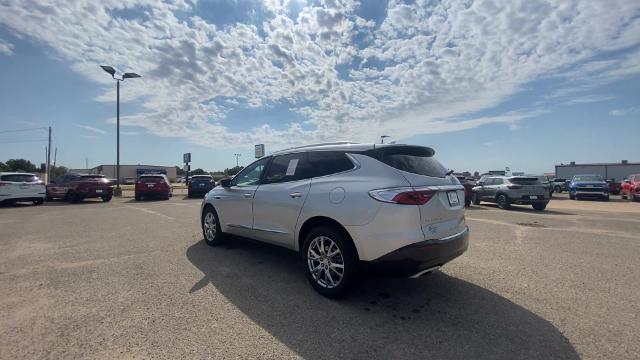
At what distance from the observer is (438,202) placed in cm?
367

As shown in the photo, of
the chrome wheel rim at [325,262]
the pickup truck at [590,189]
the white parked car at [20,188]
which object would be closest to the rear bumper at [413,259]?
the chrome wheel rim at [325,262]

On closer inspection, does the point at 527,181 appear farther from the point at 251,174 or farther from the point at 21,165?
the point at 21,165

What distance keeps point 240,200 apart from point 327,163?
1944 millimetres

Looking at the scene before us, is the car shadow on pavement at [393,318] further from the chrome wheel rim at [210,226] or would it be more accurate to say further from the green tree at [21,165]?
the green tree at [21,165]

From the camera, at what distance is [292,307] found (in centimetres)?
370

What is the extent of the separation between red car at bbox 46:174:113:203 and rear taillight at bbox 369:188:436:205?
60.7 feet

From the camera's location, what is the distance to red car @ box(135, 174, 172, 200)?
1962cm

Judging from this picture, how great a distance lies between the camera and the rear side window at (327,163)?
161 inches

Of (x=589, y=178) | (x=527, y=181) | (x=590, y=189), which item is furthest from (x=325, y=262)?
(x=589, y=178)

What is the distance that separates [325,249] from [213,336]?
1461mm

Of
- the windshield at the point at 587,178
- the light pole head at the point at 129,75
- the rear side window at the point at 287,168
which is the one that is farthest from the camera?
the windshield at the point at 587,178

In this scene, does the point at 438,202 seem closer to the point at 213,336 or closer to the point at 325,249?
the point at 325,249

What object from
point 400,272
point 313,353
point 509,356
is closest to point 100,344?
point 313,353

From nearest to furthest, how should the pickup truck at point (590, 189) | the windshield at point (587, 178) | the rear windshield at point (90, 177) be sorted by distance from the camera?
the rear windshield at point (90, 177) < the pickup truck at point (590, 189) < the windshield at point (587, 178)
